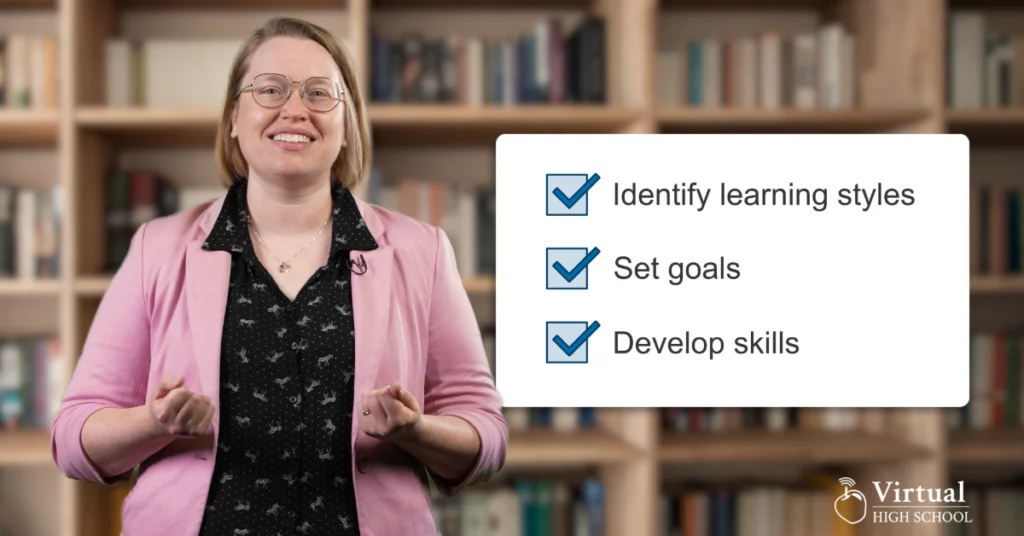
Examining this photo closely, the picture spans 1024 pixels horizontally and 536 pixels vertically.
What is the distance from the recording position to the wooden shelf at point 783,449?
1508 millimetres

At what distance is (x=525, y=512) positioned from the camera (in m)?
1.64

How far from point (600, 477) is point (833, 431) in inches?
20.7

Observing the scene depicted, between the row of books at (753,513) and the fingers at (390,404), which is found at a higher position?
the fingers at (390,404)

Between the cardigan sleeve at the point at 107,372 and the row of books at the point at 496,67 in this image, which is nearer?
the cardigan sleeve at the point at 107,372

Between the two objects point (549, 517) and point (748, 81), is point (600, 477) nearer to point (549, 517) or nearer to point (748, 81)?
point (549, 517)

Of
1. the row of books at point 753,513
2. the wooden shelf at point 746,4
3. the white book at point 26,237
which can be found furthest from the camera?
the wooden shelf at point 746,4

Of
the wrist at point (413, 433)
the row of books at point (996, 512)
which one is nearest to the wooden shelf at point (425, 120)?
the wrist at point (413, 433)

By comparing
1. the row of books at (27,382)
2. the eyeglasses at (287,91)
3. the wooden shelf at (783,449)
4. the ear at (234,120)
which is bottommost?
the wooden shelf at (783,449)

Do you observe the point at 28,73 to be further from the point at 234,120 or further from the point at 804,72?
the point at 804,72

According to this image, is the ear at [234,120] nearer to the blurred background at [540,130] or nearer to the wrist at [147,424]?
the wrist at [147,424]

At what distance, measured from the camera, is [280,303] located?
86 cm

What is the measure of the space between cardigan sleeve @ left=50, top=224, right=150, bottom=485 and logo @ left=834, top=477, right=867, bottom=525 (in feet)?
4.50

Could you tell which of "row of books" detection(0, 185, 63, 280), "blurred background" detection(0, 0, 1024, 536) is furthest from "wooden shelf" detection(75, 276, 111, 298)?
"row of books" detection(0, 185, 63, 280)

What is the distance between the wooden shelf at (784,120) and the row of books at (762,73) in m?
0.12
